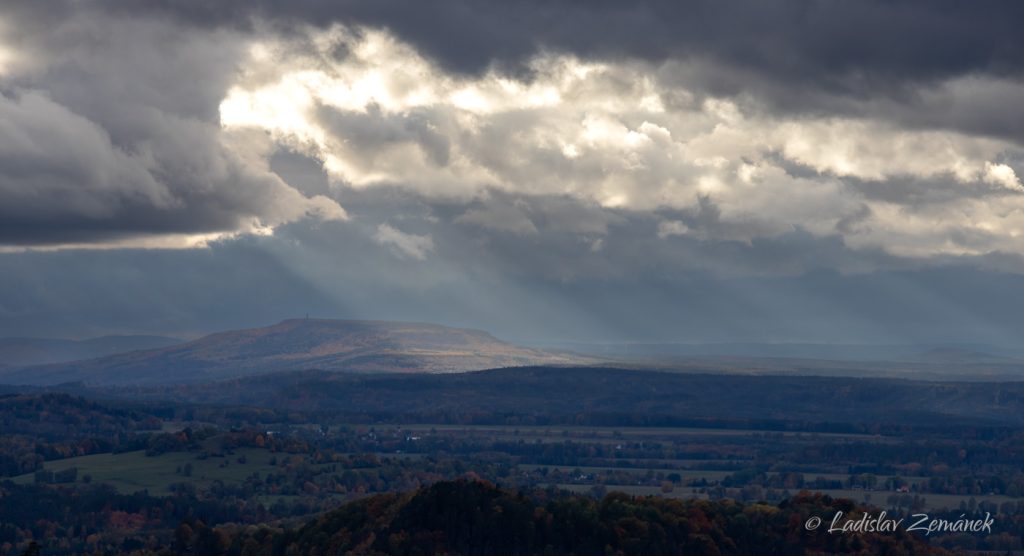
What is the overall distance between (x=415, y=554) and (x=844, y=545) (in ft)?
148

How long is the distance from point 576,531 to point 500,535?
8.57m

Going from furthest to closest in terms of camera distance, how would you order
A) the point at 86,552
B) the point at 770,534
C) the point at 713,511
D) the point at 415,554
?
the point at 86,552, the point at 713,511, the point at 770,534, the point at 415,554

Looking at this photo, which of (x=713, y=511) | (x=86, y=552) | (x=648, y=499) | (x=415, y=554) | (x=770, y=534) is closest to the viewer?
(x=415, y=554)

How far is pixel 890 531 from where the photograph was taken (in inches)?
6481

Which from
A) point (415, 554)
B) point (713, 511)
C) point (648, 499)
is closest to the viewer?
point (415, 554)

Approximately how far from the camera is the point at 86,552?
19775cm

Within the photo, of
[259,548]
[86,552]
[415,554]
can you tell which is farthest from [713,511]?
[86,552]

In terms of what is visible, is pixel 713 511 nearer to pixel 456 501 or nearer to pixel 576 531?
pixel 576 531

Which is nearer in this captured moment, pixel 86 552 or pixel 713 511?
pixel 713 511

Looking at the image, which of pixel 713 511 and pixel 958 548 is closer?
pixel 713 511

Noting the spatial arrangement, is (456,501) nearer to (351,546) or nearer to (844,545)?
(351,546)

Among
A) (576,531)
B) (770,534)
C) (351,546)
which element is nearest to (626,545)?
(576,531)

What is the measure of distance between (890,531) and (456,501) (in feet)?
158

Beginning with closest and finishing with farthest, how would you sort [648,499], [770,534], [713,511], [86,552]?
1. [770,534]
2. [713,511]
3. [648,499]
4. [86,552]
